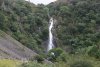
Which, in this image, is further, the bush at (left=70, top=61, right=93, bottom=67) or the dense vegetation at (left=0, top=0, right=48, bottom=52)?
the dense vegetation at (left=0, top=0, right=48, bottom=52)

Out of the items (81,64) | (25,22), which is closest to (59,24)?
(25,22)

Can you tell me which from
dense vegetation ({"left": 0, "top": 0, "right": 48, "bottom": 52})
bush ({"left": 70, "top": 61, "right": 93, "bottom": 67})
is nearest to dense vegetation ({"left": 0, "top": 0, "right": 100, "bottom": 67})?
dense vegetation ({"left": 0, "top": 0, "right": 48, "bottom": 52})

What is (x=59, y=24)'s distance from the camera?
106m

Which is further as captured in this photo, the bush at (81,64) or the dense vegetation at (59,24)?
the dense vegetation at (59,24)

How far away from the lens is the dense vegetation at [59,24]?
8319 cm

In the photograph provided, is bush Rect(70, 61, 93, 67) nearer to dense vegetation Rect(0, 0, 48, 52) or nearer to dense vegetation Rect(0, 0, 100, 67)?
dense vegetation Rect(0, 0, 100, 67)

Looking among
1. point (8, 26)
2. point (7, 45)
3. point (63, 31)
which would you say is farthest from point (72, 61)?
point (63, 31)

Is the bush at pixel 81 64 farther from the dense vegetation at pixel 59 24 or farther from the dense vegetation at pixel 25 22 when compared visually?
the dense vegetation at pixel 25 22

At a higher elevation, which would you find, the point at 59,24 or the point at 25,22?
the point at 59,24

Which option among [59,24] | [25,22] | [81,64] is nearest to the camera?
[81,64]

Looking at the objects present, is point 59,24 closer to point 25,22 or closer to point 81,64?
point 25,22

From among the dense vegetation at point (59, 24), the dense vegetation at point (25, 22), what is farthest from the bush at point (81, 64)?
the dense vegetation at point (25, 22)

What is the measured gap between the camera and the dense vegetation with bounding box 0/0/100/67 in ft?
273

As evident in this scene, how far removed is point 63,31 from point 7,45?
1865 inches
